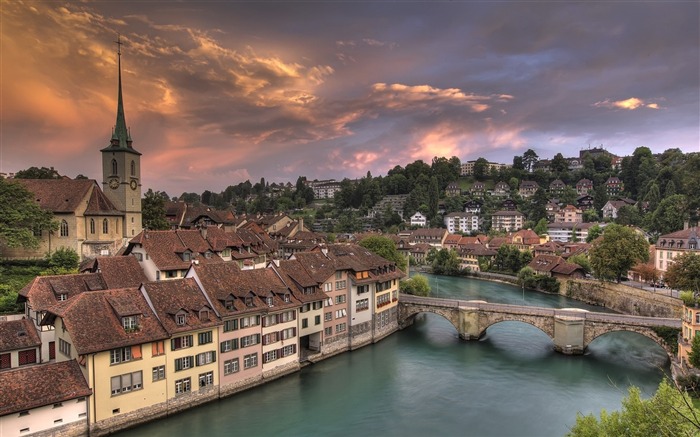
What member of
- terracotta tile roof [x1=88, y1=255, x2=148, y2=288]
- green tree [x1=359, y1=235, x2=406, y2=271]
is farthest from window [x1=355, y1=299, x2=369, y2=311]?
terracotta tile roof [x1=88, y1=255, x2=148, y2=288]

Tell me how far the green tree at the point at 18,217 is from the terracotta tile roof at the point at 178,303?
1994 cm

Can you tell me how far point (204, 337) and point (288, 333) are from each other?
7046mm

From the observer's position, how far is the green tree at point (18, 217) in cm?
3916

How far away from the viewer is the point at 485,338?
4409 centimetres

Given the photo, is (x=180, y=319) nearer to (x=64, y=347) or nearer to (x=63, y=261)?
(x=64, y=347)

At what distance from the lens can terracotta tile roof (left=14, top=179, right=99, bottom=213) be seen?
44.8 metres

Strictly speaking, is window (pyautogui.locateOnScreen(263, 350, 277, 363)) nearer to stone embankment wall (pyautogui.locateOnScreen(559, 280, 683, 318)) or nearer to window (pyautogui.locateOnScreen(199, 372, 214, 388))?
window (pyautogui.locateOnScreen(199, 372, 214, 388))

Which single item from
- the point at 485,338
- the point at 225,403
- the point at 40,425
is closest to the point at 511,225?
the point at 485,338

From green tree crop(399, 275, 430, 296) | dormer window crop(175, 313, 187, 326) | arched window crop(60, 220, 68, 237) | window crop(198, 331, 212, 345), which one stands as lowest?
green tree crop(399, 275, 430, 296)

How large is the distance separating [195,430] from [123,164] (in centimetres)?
3230

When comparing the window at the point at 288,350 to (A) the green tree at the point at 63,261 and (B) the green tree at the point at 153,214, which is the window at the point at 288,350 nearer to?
(A) the green tree at the point at 63,261

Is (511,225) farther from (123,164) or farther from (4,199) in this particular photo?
(4,199)

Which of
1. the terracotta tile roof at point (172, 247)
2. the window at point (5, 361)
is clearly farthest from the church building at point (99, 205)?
the window at point (5, 361)

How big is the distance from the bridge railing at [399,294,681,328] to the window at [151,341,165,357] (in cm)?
2679
